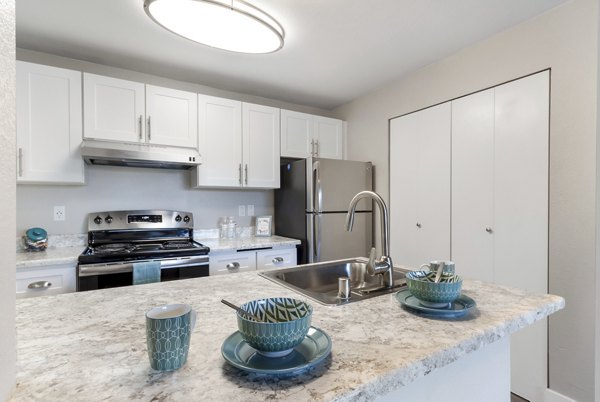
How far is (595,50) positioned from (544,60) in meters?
0.25

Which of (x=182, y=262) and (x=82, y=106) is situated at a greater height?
(x=82, y=106)

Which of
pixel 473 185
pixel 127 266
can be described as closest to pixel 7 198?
pixel 127 266

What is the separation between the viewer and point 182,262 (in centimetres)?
220

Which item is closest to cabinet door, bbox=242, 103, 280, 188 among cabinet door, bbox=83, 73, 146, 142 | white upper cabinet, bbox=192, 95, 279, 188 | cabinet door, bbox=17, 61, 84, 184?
white upper cabinet, bbox=192, 95, 279, 188

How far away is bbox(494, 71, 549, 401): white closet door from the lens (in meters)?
1.85

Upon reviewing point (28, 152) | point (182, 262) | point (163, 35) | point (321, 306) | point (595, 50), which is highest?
point (163, 35)

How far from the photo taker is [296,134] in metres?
3.19

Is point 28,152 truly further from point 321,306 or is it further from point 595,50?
point 595,50

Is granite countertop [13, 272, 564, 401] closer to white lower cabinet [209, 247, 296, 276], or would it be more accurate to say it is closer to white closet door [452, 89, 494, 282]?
white closet door [452, 89, 494, 282]

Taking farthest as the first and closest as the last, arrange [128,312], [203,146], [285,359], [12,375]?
[203,146], [128,312], [285,359], [12,375]

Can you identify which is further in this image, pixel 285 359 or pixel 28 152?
pixel 28 152

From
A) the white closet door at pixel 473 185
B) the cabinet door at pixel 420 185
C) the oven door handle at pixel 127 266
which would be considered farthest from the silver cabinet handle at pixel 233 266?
the white closet door at pixel 473 185

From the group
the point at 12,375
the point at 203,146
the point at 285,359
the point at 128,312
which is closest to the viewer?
the point at 12,375

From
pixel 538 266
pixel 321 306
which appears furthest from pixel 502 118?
pixel 321 306
